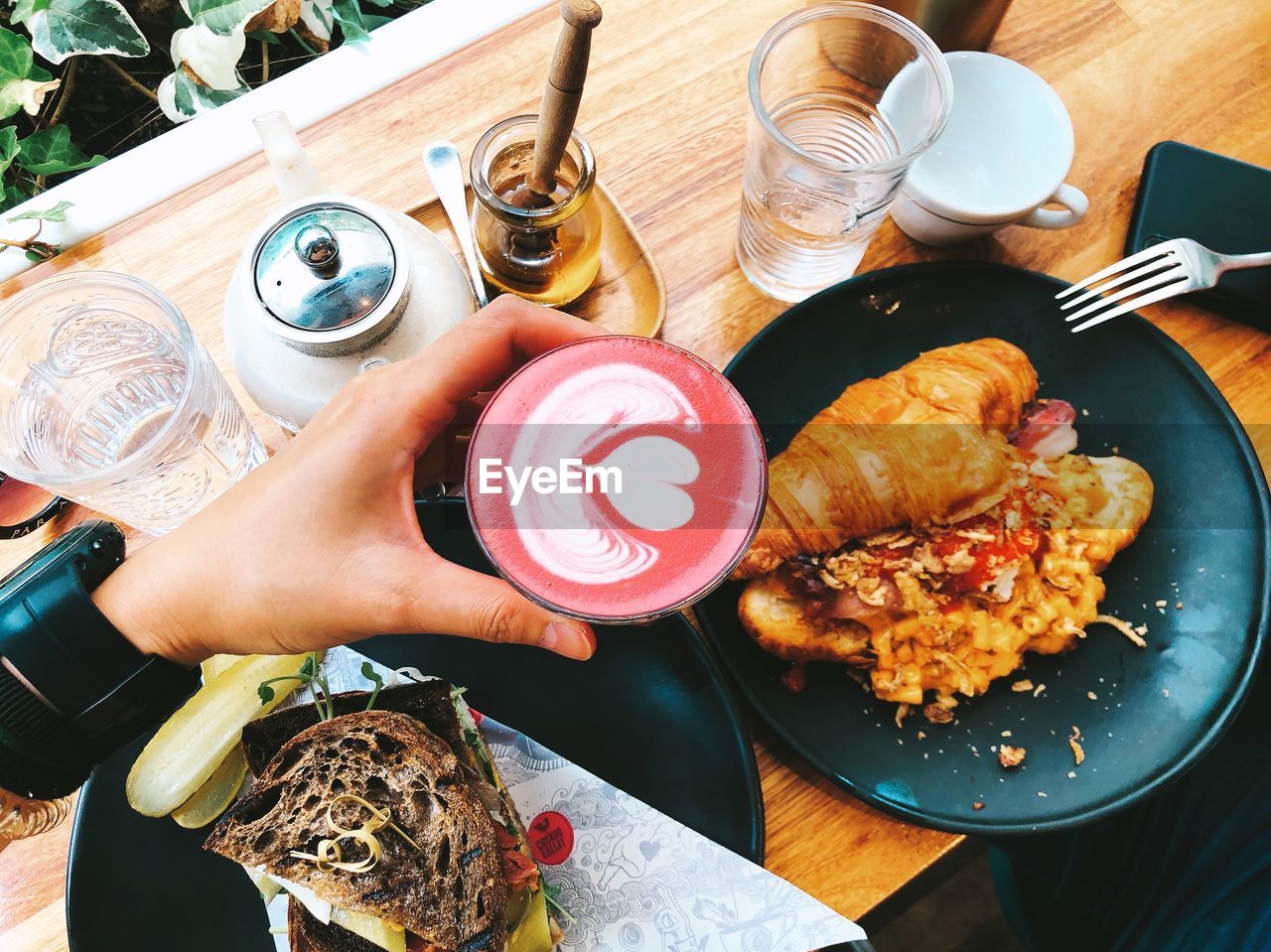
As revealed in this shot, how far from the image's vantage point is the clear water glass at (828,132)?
1347mm

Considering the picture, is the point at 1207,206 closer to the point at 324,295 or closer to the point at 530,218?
the point at 530,218

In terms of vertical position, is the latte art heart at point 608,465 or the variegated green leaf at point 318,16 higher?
the variegated green leaf at point 318,16

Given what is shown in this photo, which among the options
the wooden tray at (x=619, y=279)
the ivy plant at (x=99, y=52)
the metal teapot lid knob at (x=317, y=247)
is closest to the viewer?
the metal teapot lid knob at (x=317, y=247)

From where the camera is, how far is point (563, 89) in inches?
42.8

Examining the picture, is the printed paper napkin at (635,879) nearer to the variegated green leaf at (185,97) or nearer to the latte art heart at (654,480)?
the latte art heart at (654,480)

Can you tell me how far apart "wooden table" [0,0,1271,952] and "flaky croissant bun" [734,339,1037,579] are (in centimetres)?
27

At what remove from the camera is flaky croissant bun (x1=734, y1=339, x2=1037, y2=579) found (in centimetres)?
142

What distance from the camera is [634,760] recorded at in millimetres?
1368

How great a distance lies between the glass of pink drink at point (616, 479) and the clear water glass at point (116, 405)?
0.48m

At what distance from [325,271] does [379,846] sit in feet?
2.43

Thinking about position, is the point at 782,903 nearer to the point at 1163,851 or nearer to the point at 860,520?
the point at 860,520

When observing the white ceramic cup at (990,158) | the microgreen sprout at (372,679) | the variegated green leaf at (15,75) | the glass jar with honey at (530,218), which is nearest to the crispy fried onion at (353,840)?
the microgreen sprout at (372,679)

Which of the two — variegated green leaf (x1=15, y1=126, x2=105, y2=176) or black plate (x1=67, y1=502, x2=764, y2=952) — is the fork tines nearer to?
black plate (x1=67, y1=502, x2=764, y2=952)

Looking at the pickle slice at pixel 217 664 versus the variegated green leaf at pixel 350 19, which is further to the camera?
the variegated green leaf at pixel 350 19
